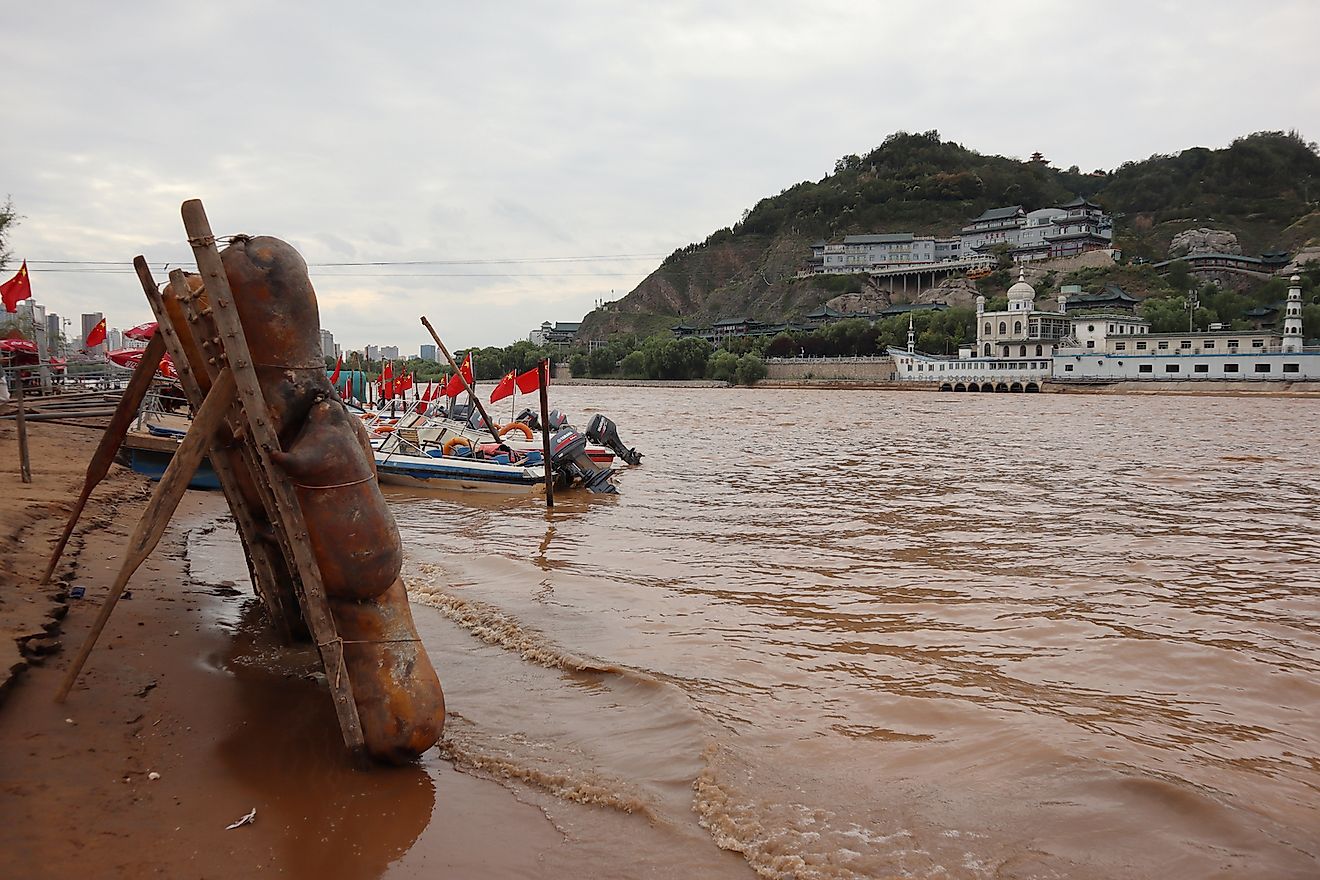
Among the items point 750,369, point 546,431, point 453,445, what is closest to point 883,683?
point 546,431

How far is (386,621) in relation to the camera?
556 cm

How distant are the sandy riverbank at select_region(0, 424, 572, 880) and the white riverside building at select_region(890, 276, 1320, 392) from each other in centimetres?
8722

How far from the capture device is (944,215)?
177 metres

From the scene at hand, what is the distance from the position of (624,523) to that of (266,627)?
9538mm

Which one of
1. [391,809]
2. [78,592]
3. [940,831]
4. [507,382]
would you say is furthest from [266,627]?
[507,382]

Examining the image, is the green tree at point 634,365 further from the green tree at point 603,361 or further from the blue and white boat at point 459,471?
the blue and white boat at point 459,471

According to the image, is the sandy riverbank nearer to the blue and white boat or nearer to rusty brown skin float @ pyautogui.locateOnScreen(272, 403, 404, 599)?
rusty brown skin float @ pyautogui.locateOnScreen(272, 403, 404, 599)

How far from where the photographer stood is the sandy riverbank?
439 centimetres

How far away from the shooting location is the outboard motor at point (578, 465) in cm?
2128

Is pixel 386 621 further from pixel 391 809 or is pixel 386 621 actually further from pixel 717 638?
pixel 717 638

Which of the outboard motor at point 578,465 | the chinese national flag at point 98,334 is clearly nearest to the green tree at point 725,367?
the chinese national flag at point 98,334

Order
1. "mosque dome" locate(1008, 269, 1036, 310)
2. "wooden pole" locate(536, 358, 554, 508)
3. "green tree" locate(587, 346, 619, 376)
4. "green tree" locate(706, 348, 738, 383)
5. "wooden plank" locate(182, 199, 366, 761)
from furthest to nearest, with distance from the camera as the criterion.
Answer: "green tree" locate(587, 346, 619, 376) → "green tree" locate(706, 348, 738, 383) → "mosque dome" locate(1008, 269, 1036, 310) → "wooden pole" locate(536, 358, 554, 508) → "wooden plank" locate(182, 199, 366, 761)

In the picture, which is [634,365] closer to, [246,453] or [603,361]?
[603,361]

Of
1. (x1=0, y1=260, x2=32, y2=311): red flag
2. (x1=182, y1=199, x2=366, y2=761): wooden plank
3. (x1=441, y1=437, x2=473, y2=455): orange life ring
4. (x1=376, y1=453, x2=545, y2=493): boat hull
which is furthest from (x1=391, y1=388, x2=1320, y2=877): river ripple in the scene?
(x1=0, y1=260, x2=32, y2=311): red flag
